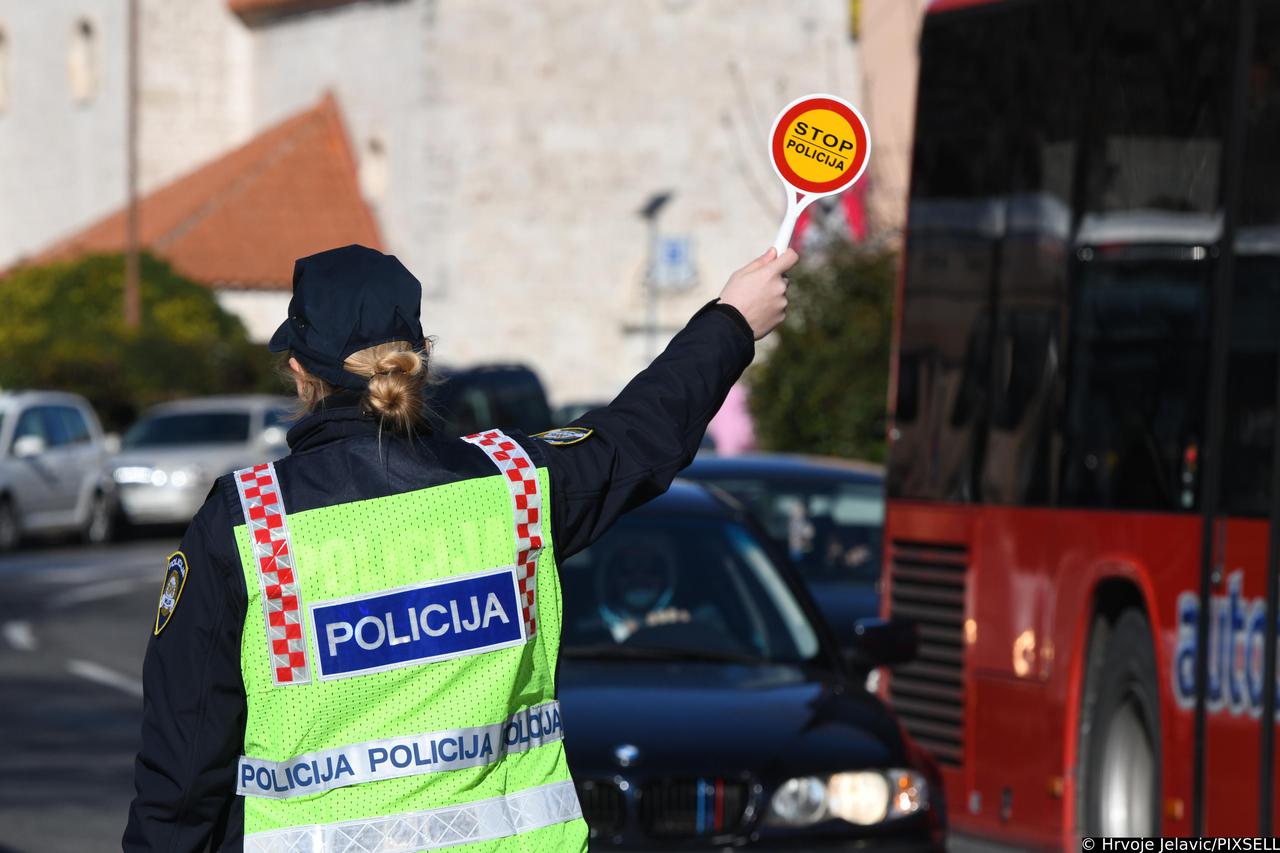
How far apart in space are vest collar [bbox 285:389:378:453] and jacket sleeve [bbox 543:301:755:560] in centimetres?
27

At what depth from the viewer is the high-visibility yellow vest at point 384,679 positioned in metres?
3.37

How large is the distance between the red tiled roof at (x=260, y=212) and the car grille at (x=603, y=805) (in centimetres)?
4076

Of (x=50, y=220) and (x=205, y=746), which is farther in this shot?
(x=50, y=220)

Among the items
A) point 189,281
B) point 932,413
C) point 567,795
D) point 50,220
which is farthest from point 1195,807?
point 50,220

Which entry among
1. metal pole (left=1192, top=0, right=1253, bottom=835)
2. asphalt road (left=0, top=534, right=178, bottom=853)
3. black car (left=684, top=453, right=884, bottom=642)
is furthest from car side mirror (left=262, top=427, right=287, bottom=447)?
metal pole (left=1192, top=0, right=1253, bottom=835)

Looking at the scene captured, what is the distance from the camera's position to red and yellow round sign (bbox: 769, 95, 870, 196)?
3926 millimetres

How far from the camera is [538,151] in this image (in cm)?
4906

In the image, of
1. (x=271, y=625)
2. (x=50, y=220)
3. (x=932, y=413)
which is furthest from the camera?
(x=50, y=220)

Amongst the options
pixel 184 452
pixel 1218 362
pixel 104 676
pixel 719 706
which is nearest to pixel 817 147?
pixel 719 706

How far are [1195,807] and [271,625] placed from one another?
4.88 meters

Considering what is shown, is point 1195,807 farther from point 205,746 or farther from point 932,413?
point 205,746

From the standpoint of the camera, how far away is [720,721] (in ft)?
23.2

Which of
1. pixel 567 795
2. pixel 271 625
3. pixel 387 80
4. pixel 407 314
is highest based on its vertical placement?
pixel 387 80

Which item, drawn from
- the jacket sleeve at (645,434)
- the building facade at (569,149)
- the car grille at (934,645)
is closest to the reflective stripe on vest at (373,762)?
the jacket sleeve at (645,434)
